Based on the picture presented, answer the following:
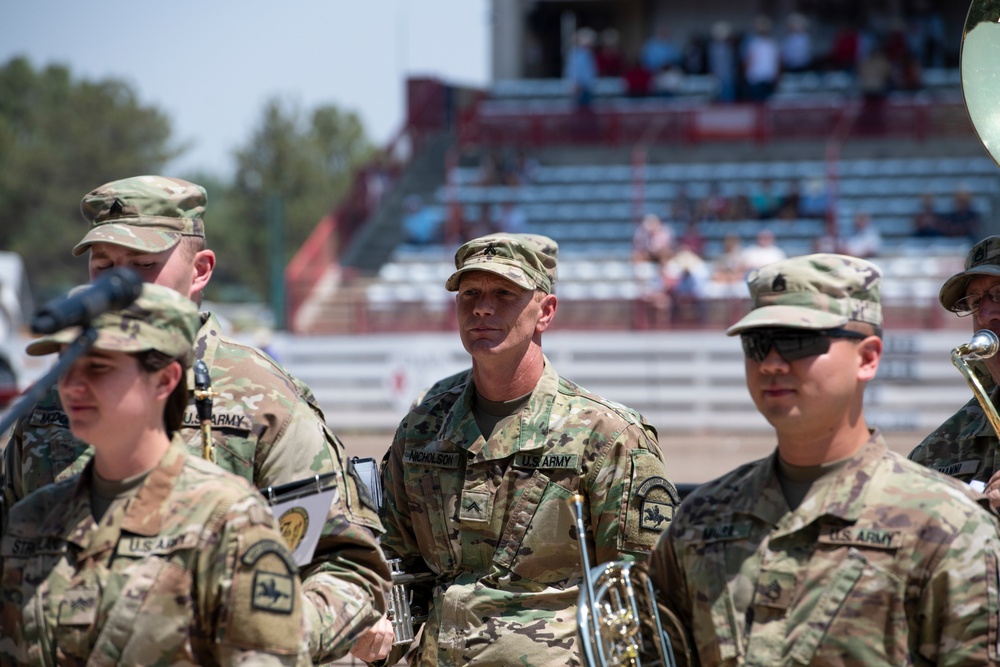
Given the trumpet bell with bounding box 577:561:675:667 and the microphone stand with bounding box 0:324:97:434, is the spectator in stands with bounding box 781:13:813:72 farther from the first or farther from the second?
the microphone stand with bounding box 0:324:97:434

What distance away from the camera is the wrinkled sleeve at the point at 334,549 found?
3646mm

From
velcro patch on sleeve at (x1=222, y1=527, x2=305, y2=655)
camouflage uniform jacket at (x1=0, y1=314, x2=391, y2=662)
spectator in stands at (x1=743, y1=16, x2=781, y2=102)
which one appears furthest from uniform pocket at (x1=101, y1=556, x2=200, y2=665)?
spectator in stands at (x1=743, y1=16, x2=781, y2=102)

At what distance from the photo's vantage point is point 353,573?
150 inches

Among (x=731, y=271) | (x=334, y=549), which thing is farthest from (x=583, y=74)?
(x=334, y=549)

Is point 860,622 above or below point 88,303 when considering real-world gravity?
below

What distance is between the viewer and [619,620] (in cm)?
349

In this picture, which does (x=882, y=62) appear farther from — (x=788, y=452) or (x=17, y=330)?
(x=788, y=452)

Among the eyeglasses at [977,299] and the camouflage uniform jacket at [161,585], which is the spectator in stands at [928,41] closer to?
the eyeglasses at [977,299]

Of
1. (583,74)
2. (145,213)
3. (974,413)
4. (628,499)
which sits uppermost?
(583,74)

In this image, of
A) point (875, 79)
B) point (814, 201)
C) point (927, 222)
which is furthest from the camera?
point (875, 79)

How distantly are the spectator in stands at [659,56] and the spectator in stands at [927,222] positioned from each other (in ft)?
26.2

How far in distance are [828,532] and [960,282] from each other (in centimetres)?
175

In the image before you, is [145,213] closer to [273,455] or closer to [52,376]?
[273,455]

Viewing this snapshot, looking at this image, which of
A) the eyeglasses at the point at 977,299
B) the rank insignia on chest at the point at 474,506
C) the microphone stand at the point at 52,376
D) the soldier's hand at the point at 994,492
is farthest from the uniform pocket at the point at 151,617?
the eyeglasses at the point at 977,299
